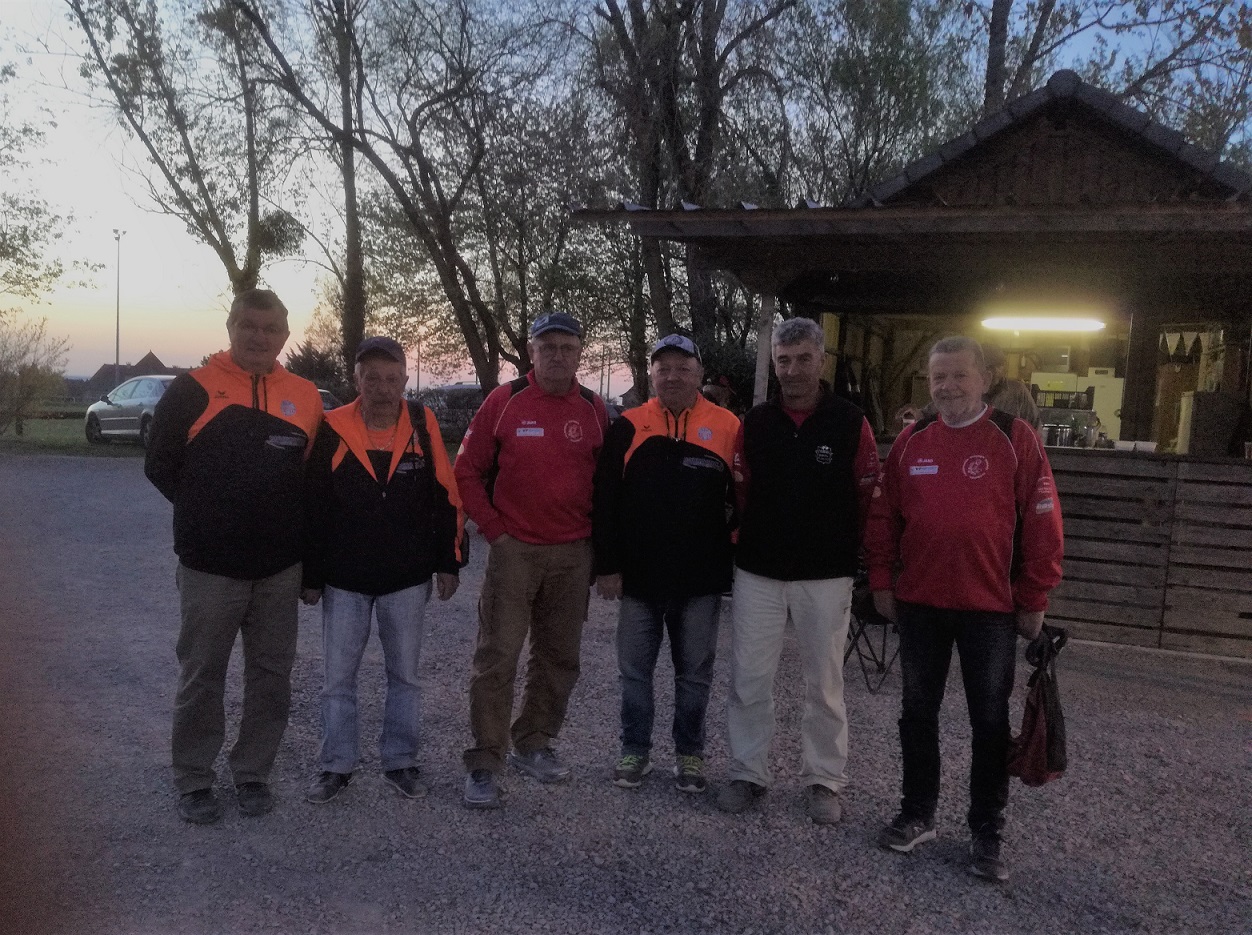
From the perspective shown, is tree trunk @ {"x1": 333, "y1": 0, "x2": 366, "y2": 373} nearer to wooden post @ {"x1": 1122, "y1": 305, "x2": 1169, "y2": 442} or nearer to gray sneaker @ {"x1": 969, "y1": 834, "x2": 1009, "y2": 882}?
wooden post @ {"x1": 1122, "y1": 305, "x2": 1169, "y2": 442}

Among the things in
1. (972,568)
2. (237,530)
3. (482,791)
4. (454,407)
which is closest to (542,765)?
(482,791)

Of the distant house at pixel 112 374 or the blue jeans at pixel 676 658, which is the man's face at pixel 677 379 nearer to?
the blue jeans at pixel 676 658

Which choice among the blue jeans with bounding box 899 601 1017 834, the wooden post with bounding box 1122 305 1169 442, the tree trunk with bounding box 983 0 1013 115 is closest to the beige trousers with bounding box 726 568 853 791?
the blue jeans with bounding box 899 601 1017 834

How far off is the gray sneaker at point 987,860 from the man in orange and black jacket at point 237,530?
8.29 ft

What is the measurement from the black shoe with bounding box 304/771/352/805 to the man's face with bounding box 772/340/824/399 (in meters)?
2.28

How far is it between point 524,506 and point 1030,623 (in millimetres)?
1897

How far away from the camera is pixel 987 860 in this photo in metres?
3.29

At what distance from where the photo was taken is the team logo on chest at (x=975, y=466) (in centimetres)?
329

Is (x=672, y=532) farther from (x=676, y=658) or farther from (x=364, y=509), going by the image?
(x=364, y=509)

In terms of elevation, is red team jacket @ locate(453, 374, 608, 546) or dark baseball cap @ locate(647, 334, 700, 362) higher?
dark baseball cap @ locate(647, 334, 700, 362)

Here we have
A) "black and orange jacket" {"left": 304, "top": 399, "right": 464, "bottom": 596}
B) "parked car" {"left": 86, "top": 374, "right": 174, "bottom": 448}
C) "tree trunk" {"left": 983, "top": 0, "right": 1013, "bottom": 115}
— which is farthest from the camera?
"parked car" {"left": 86, "top": 374, "right": 174, "bottom": 448}

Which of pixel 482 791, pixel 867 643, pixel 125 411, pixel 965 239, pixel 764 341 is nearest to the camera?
pixel 482 791

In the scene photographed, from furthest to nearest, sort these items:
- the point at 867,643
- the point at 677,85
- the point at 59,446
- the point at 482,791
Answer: the point at 59,446 < the point at 677,85 < the point at 867,643 < the point at 482,791

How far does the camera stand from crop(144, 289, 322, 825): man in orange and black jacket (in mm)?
3424
